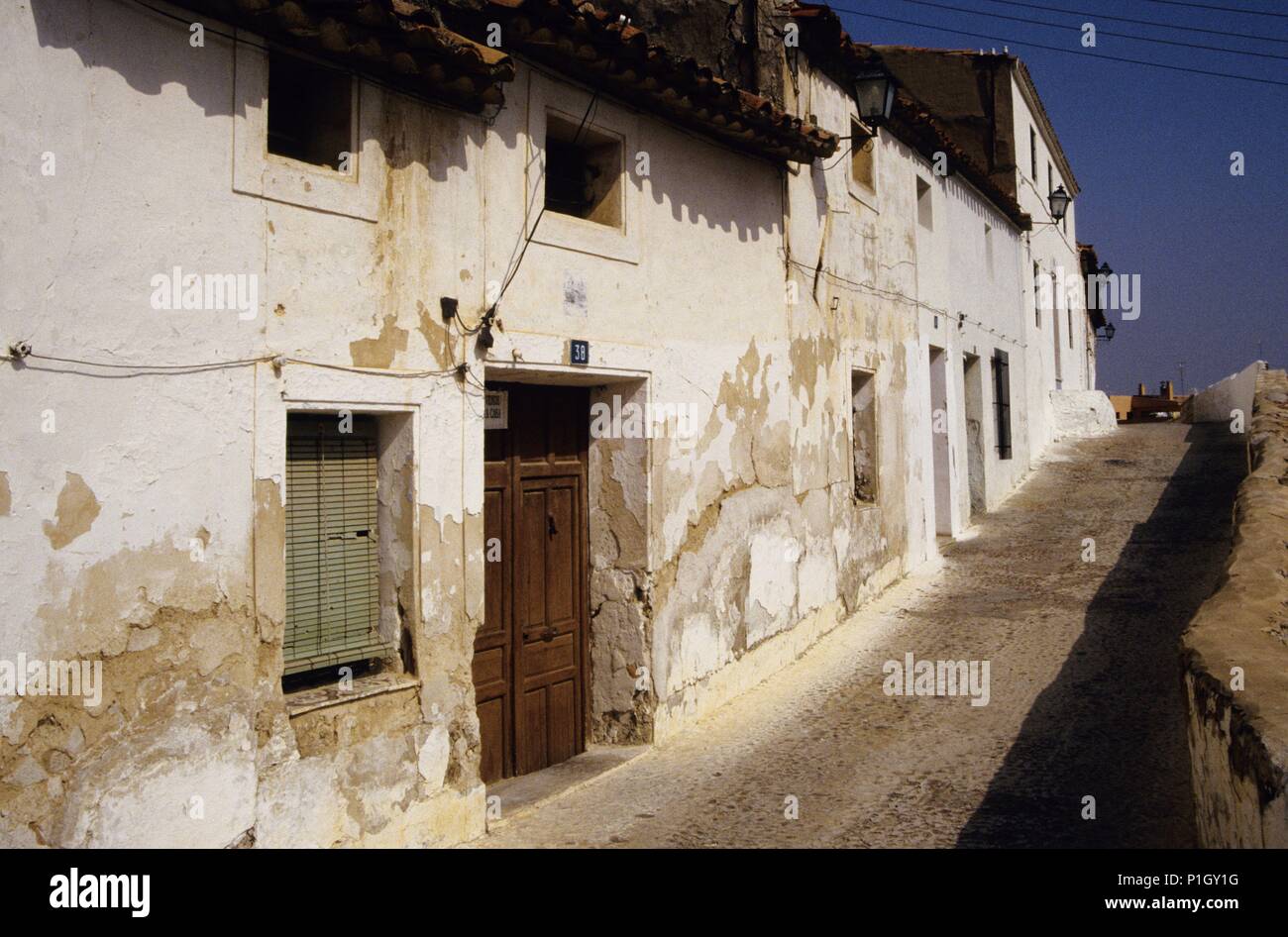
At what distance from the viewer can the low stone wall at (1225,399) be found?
17719mm

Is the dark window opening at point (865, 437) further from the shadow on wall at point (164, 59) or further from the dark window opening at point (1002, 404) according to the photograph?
the shadow on wall at point (164, 59)

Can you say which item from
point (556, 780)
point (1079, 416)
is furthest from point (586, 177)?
point (1079, 416)

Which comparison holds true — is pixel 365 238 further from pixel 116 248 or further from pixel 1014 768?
pixel 1014 768

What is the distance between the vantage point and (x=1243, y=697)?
3486 mm

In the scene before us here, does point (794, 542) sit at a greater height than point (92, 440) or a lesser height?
lesser

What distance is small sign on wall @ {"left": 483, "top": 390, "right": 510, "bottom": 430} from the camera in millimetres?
6039

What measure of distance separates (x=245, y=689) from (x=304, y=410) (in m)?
1.25

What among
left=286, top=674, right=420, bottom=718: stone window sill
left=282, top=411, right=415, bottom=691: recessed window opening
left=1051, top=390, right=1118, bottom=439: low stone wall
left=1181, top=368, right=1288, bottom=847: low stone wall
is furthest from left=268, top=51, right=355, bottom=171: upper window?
left=1051, top=390, right=1118, bottom=439: low stone wall

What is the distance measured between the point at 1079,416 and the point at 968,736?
52.5ft

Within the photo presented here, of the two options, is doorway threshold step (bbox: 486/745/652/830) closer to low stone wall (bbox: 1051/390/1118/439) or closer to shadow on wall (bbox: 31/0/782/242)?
shadow on wall (bbox: 31/0/782/242)

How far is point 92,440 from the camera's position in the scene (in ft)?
12.2

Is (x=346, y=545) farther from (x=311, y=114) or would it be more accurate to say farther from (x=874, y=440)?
(x=874, y=440)

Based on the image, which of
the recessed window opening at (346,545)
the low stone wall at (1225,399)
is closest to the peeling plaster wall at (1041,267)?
the low stone wall at (1225,399)

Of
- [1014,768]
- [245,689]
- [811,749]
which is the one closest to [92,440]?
[245,689]
